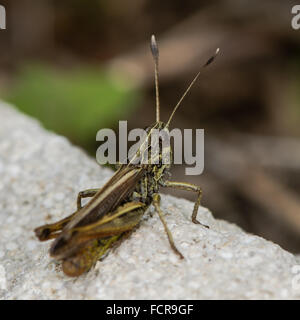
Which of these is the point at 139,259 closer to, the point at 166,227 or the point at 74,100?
the point at 166,227

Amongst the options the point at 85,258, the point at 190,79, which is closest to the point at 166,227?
the point at 85,258

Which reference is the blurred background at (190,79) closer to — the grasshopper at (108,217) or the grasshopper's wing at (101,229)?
the grasshopper at (108,217)

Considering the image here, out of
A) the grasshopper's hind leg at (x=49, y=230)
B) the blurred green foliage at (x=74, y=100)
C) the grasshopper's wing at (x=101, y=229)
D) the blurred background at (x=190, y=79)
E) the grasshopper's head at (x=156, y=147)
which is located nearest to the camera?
the grasshopper's wing at (x=101, y=229)

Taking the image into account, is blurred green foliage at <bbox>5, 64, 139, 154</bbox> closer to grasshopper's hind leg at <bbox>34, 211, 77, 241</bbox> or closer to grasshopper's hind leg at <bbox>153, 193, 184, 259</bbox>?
grasshopper's hind leg at <bbox>153, 193, 184, 259</bbox>

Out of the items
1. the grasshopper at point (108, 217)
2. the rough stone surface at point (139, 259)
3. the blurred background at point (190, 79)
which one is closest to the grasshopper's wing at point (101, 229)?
the grasshopper at point (108, 217)

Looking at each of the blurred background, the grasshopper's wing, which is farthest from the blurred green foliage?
the grasshopper's wing

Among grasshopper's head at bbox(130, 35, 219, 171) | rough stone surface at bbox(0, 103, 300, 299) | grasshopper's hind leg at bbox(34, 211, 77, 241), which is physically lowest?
rough stone surface at bbox(0, 103, 300, 299)
